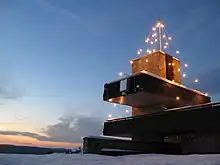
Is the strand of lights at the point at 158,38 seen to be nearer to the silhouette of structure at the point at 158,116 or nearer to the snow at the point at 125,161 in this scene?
the silhouette of structure at the point at 158,116

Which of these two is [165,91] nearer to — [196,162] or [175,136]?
[175,136]

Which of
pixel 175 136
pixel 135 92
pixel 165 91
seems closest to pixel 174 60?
pixel 165 91

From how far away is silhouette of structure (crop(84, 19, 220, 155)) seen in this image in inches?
550

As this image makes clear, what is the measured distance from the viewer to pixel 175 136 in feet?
57.0

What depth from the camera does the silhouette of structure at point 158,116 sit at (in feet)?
45.9

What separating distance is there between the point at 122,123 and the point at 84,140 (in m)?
6.05

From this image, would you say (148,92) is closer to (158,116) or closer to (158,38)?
(158,116)

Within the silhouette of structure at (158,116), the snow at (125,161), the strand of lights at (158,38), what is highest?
the strand of lights at (158,38)

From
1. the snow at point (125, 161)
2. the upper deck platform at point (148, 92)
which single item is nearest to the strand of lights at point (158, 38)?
the upper deck platform at point (148, 92)

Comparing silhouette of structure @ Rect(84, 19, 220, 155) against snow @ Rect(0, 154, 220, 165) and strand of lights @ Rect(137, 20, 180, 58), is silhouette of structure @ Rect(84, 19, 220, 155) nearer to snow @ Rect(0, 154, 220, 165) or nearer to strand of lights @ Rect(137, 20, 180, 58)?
strand of lights @ Rect(137, 20, 180, 58)

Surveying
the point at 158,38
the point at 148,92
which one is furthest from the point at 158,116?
the point at 158,38

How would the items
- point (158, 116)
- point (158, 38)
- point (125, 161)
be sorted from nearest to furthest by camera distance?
point (125, 161) < point (158, 116) < point (158, 38)

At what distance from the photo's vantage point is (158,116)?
16.1 m

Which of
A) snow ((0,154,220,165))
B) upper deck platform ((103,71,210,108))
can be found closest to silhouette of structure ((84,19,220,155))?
upper deck platform ((103,71,210,108))
